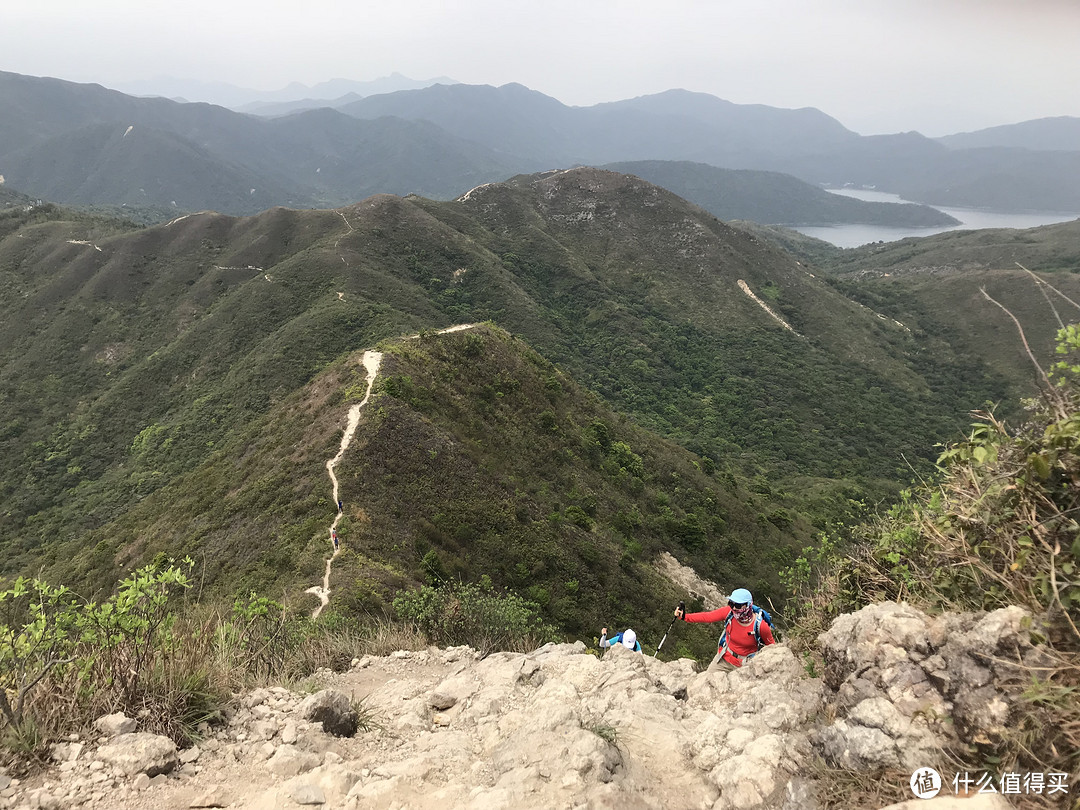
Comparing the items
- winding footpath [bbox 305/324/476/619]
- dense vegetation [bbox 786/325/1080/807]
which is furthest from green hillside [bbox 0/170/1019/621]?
dense vegetation [bbox 786/325/1080/807]

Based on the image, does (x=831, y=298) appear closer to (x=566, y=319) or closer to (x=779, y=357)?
(x=779, y=357)

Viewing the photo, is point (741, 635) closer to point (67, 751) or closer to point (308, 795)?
point (308, 795)

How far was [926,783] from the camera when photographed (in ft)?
11.6

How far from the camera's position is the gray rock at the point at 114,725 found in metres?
4.66

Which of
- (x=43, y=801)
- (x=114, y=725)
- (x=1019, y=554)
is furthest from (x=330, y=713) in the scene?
(x=1019, y=554)

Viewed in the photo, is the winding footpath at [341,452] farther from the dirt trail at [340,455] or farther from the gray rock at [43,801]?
the gray rock at [43,801]

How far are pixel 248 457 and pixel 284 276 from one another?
46153 millimetres

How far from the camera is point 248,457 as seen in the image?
31000 millimetres

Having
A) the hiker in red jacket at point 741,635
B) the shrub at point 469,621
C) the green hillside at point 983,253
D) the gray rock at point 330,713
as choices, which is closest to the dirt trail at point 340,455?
the shrub at point 469,621

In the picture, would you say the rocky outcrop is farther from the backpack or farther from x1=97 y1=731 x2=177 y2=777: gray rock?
x1=97 y1=731 x2=177 y2=777: gray rock

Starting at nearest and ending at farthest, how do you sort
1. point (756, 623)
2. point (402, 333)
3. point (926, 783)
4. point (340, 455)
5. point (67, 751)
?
1. point (926, 783)
2. point (67, 751)
3. point (756, 623)
4. point (340, 455)
5. point (402, 333)

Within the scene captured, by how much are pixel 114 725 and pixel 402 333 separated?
49.6 metres

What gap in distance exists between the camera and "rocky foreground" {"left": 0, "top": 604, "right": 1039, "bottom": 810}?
3936 millimetres

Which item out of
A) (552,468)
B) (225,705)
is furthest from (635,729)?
(552,468)
